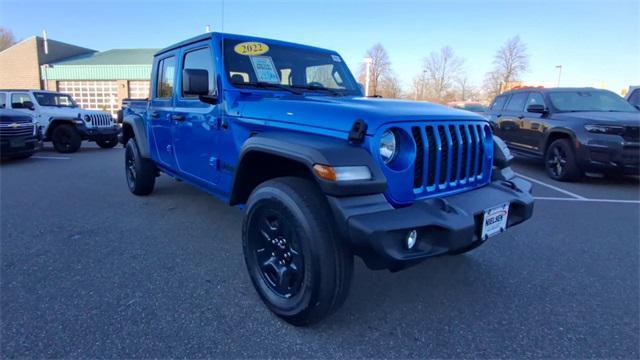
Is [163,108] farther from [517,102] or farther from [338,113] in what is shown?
[517,102]

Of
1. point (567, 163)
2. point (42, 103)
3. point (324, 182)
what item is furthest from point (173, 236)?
point (42, 103)

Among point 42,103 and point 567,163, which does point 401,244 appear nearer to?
point 567,163

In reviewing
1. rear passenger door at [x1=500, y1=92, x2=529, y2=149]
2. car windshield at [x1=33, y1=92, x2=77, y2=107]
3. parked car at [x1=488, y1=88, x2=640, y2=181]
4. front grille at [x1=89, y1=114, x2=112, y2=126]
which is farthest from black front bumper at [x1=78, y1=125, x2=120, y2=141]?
rear passenger door at [x1=500, y1=92, x2=529, y2=149]

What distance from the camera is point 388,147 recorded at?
228 cm

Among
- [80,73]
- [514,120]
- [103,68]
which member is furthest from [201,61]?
[80,73]

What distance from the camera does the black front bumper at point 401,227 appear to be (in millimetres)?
1934

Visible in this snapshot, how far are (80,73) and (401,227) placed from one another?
3818cm

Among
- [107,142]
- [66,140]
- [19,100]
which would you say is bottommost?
[107,142]

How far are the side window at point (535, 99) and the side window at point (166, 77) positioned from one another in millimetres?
7153

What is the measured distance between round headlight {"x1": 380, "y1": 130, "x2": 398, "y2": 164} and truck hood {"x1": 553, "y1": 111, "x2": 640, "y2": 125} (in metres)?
6.10

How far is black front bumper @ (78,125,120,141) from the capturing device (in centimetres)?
1108

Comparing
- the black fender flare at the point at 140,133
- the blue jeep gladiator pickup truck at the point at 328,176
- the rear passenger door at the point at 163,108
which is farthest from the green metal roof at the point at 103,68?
the blue jeep gladiator pickup truck at the point at 328,176

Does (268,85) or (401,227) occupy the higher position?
(268,85)

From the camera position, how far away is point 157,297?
2732 mm
